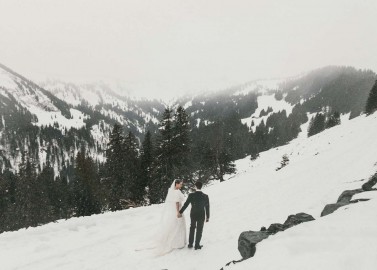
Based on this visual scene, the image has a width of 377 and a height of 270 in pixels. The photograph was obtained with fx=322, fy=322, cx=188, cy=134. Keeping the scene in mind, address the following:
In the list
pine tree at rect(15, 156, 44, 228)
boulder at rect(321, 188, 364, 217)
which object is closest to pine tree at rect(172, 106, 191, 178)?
boulder at rect(321, 188, 364, 217)

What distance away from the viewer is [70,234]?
1384 centimetres

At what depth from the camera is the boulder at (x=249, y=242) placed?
6781 millimetres

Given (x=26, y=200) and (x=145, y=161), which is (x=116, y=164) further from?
(x=26, y=200)

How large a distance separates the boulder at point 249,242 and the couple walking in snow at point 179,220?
271 cm

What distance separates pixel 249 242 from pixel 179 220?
411 cm

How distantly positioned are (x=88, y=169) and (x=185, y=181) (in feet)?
69.8

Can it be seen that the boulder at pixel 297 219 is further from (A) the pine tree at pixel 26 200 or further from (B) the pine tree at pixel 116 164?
(A) the pine tree at pixel 26 200

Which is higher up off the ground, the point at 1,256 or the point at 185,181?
the point at 1,256

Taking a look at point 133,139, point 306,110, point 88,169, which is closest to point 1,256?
point 133,139

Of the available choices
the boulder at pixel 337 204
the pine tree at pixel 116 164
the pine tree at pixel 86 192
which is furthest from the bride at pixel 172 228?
the pine tree at pixel 86 192

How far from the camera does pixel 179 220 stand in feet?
35.1

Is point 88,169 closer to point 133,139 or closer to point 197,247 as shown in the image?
point 133,139

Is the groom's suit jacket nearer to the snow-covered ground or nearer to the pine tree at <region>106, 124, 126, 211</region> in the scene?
the snow-covered ground

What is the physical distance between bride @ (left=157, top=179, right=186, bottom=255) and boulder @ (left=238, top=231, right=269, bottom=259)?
349cm
